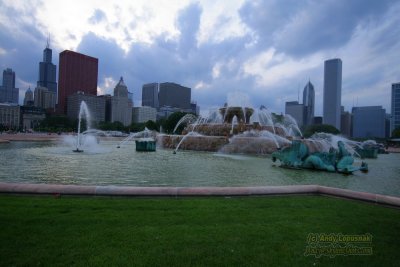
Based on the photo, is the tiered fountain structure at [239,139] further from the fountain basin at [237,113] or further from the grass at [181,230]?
the grass at [181,230]

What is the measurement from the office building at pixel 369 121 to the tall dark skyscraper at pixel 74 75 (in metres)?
132

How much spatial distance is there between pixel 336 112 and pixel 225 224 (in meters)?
158

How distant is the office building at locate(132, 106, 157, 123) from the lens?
178 metres

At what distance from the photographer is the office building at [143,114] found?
7008 inches

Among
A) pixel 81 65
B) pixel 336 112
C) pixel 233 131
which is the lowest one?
pixel 233 131

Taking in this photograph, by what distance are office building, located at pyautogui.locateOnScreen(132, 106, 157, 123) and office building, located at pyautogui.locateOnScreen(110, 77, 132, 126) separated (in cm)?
530

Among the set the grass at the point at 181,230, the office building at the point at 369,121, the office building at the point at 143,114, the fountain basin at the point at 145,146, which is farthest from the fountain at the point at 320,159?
the office building at the point at 143,114

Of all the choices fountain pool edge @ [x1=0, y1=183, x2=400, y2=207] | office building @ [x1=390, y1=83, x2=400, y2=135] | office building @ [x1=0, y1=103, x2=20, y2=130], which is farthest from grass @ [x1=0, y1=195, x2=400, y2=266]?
office building @ [x1=0, y1=103, x2=20, y2=130]

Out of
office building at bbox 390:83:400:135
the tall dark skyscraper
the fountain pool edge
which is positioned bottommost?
the fountain pool edge

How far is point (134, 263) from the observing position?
11.9 feet

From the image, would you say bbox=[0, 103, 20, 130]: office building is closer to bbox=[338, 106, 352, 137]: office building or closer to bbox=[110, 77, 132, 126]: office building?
bbox=[110, 77, 132, 126]: office building

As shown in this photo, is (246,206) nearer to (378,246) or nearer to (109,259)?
(378,246)

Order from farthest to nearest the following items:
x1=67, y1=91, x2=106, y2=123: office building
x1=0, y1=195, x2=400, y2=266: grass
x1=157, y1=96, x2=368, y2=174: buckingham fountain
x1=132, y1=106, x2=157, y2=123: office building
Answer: x1=132, y1=106, x2=157, y2=123: office building, x1=67, y1=91, x2=106, y2=123: office building, x1=157, y1=96, x2=368, y2=174: buckingham fountain, x1=0, y1=195, x2=400, y2=266: grass

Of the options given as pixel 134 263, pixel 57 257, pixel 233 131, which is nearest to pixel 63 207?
pixel 57 257
